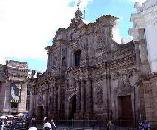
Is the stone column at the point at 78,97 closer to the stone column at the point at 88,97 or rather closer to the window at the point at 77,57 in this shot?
the stone column at the point at 88,97

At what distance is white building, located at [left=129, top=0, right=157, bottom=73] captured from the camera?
40.3 ft

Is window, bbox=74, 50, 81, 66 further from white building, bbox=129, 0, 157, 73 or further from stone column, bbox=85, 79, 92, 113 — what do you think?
white building, bbox=129, 0, 157, 73

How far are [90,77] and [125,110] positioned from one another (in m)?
4.41

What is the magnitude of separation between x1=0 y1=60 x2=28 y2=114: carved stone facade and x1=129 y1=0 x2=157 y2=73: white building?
82.9 feet

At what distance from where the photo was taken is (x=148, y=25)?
12820 millimetres

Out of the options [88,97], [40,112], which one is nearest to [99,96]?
[88,97]

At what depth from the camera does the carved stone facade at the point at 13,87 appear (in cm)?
3581

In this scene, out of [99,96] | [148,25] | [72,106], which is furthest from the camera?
[72,106]

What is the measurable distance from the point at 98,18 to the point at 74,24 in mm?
3728

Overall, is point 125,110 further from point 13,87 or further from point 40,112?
point 13,87

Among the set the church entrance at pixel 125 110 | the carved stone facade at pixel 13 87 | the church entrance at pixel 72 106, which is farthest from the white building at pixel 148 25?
the carved stone facade at pixel 13 87

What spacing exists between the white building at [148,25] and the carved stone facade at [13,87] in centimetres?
2526

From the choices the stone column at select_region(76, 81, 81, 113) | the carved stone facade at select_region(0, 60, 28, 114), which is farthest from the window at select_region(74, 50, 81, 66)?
the carved stone facade at select_region(0, 60, 28, 114)

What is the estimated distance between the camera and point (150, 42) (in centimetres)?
1282
